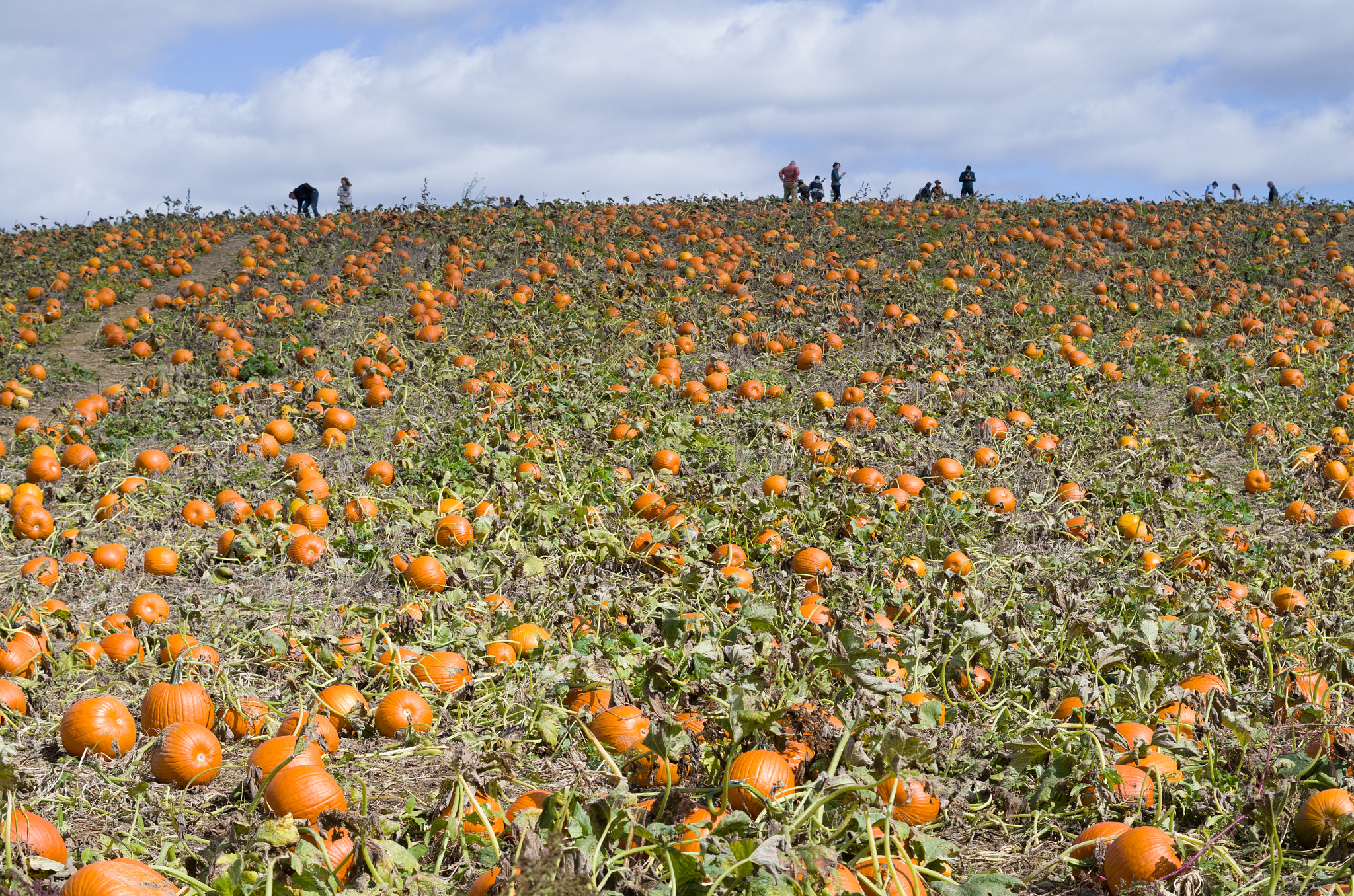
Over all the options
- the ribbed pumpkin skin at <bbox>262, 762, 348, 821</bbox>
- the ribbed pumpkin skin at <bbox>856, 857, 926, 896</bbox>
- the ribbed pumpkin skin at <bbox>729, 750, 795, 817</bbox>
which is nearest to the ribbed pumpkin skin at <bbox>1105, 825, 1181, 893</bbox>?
the ribbed pumpkin skin at <bbox>856, 857, 926, 896</bbox>

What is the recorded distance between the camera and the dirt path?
1000 cm

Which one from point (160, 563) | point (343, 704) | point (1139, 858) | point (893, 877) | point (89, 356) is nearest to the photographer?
point (893, 877)

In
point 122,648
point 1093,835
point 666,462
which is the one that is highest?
point 666,462

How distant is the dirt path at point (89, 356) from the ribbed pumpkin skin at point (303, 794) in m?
7.01

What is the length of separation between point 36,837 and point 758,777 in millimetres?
2434

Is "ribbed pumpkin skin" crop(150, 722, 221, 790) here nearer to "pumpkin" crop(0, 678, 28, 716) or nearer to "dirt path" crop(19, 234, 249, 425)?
Answer: "pumpkin" crop(0, 678, 28, 716)

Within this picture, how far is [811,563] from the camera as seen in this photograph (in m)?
5.95

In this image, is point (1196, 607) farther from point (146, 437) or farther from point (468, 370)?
point (146, 437)

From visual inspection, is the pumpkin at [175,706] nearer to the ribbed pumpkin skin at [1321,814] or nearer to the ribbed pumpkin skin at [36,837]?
the ribbed pumpkin skin at [36,837]

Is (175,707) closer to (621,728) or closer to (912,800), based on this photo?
(621,728)

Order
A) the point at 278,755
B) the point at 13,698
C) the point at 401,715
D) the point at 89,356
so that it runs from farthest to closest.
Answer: the point at 89,356
the point at 13,698
the point at 401,715
the point at 278,755

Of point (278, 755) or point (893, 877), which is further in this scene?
point (278, 755)

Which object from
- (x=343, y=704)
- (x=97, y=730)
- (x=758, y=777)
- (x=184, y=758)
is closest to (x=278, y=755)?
(x=184, y=758)

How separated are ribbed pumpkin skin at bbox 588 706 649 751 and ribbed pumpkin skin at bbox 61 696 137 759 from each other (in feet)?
6.58
